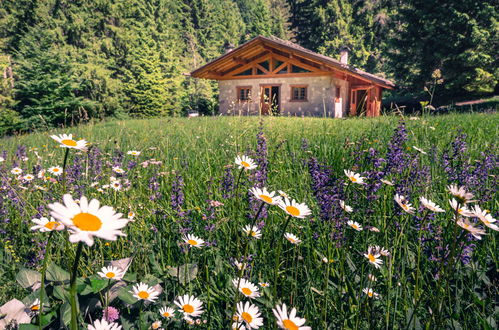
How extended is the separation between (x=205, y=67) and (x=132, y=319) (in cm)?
1952

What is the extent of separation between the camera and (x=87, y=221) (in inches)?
23.7

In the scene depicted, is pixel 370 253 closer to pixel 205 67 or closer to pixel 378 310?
pixel 378 310

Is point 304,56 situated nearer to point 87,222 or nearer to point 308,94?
point 308,94

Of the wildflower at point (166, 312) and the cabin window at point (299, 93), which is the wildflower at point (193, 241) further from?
the cabin window at point (299, 93)

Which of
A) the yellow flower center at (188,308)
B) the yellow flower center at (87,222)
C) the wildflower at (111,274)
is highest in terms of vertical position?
the yellow flower center at (87,222)

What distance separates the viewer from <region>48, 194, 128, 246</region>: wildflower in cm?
52

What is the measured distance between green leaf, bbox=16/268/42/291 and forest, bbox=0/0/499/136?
10.5 ft

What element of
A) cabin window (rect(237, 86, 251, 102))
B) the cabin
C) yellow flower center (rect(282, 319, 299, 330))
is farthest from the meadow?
cabin window (rect(237, 86, 251, 102))

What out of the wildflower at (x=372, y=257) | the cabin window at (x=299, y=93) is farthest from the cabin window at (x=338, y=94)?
the wildflower at (x=372, y=257)

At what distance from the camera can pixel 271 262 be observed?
1797mm

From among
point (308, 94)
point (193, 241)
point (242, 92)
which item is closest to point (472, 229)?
point (193, 241)

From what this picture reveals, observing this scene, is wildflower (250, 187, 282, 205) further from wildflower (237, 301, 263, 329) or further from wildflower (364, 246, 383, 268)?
wildflower (364, 246, 383, 268)

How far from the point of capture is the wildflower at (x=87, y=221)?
52 centimetres

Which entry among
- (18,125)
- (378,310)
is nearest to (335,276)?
(378,310)
